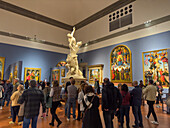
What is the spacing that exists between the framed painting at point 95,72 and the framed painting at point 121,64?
4.92 ft

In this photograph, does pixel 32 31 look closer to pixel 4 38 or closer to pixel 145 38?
pixel 4 38

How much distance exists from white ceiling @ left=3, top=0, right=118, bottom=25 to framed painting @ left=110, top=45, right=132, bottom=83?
5665 millimetres

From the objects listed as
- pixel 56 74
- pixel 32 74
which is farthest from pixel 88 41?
pixel 32 74

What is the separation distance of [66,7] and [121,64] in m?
10.6

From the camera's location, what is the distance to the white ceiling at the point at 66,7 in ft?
44.7

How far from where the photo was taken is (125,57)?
11180 millimetres

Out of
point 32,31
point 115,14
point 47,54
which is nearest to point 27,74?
point 47,54

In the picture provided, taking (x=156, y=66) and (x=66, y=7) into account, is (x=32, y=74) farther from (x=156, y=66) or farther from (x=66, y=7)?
(x=156, y=66)

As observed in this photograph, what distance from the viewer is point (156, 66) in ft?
30.0

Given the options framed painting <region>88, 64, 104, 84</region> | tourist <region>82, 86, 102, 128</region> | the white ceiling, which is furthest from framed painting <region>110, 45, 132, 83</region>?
tourist <region>82, 86, 102, 128</region>

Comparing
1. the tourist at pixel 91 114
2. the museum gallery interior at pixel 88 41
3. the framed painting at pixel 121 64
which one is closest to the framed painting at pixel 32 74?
the museum gallery interior at pixel 88 41

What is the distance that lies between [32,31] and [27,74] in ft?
17.0

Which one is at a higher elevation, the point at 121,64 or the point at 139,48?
the point at 139,48

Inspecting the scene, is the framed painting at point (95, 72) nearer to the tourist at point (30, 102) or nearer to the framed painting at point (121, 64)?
the framed painting at point (121, 64)
